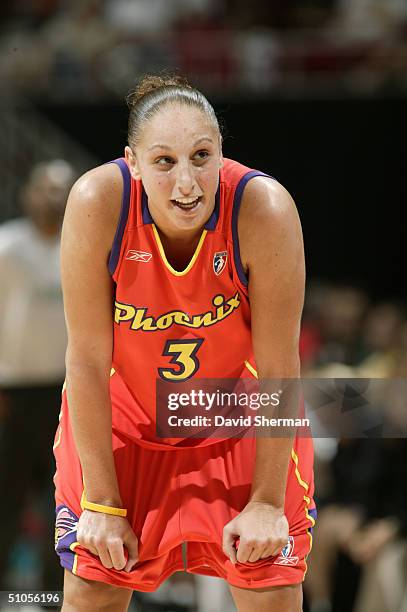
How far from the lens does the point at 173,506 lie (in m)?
2.29

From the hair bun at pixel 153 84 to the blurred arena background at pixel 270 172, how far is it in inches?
11.0

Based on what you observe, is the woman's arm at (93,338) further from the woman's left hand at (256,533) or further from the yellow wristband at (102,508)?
the woman's left hand at (256,533)

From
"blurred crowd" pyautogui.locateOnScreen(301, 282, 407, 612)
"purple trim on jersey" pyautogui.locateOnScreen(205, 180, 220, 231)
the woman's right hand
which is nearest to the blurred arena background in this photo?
"blurred crowd" pyautogui.locateOnScreen(301, 282, 407, 612)

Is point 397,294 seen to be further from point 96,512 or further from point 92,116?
point 96,512

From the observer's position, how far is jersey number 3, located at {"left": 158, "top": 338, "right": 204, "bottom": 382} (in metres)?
2.27

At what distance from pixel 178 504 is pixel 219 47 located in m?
4.30

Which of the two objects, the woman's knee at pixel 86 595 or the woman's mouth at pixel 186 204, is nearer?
the woman's mouth at pixel 186 204

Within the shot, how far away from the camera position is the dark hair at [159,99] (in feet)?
6.86

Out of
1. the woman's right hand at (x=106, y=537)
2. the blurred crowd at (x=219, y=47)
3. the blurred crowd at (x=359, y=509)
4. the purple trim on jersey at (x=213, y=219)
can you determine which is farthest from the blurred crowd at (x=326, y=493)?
the blurred crowd at (x=219, y=47)

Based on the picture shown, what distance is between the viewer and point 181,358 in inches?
90.1

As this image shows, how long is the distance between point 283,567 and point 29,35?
207 inches

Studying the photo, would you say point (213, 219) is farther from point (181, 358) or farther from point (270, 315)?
point (181, 358)

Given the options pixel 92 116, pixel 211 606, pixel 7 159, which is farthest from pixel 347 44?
pixel 211 606

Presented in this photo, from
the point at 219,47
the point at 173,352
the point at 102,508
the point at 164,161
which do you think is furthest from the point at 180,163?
the point at 219,47
